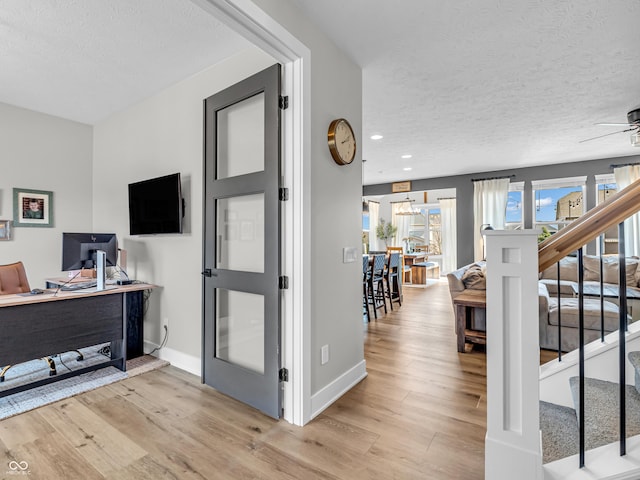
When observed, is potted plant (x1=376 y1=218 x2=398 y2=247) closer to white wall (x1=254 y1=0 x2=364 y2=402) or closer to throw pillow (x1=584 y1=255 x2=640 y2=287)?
throw pillow (x1=584 y1=255 x2=640 y2=287)

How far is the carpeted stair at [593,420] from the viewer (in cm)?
152

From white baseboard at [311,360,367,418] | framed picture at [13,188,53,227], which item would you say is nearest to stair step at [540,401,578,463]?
white baseboard at [311,360,367,418]

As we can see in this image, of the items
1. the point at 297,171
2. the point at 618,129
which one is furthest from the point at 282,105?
the point at 618,129

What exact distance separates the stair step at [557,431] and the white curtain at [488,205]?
555 cm

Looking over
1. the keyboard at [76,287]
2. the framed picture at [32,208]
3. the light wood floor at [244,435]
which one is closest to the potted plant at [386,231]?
the light wood floor at [244,435]

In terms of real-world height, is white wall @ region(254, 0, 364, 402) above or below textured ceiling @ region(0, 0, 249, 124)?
below

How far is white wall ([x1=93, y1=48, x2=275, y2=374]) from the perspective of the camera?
2861mm

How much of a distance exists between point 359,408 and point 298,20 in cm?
263

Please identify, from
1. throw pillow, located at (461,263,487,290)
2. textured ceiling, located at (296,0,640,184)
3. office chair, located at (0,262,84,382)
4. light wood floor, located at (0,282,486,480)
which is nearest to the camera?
light wood floor, located at (0,282,486,480)

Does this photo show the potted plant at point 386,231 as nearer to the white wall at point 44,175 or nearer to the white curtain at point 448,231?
the white curtain at point 448,231

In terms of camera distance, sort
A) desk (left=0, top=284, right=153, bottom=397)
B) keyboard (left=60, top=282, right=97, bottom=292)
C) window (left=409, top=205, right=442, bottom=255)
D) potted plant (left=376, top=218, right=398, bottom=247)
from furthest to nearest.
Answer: potted plant (left=376, top=218, right=398, bottom=247) < window (left=409, top=205, right=442, bottom=255) < keyboard (left=60, top=282, right=97, bottom=292) < desk (left=0, top=284, right=153, bottom=397)

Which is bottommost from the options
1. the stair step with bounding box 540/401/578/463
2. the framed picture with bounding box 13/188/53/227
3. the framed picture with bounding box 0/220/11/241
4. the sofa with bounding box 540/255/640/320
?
the stair step with bounding box 540/401/578/463

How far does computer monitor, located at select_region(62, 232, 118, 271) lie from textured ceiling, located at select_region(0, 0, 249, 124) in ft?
4.89

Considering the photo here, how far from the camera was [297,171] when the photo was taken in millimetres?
2078
